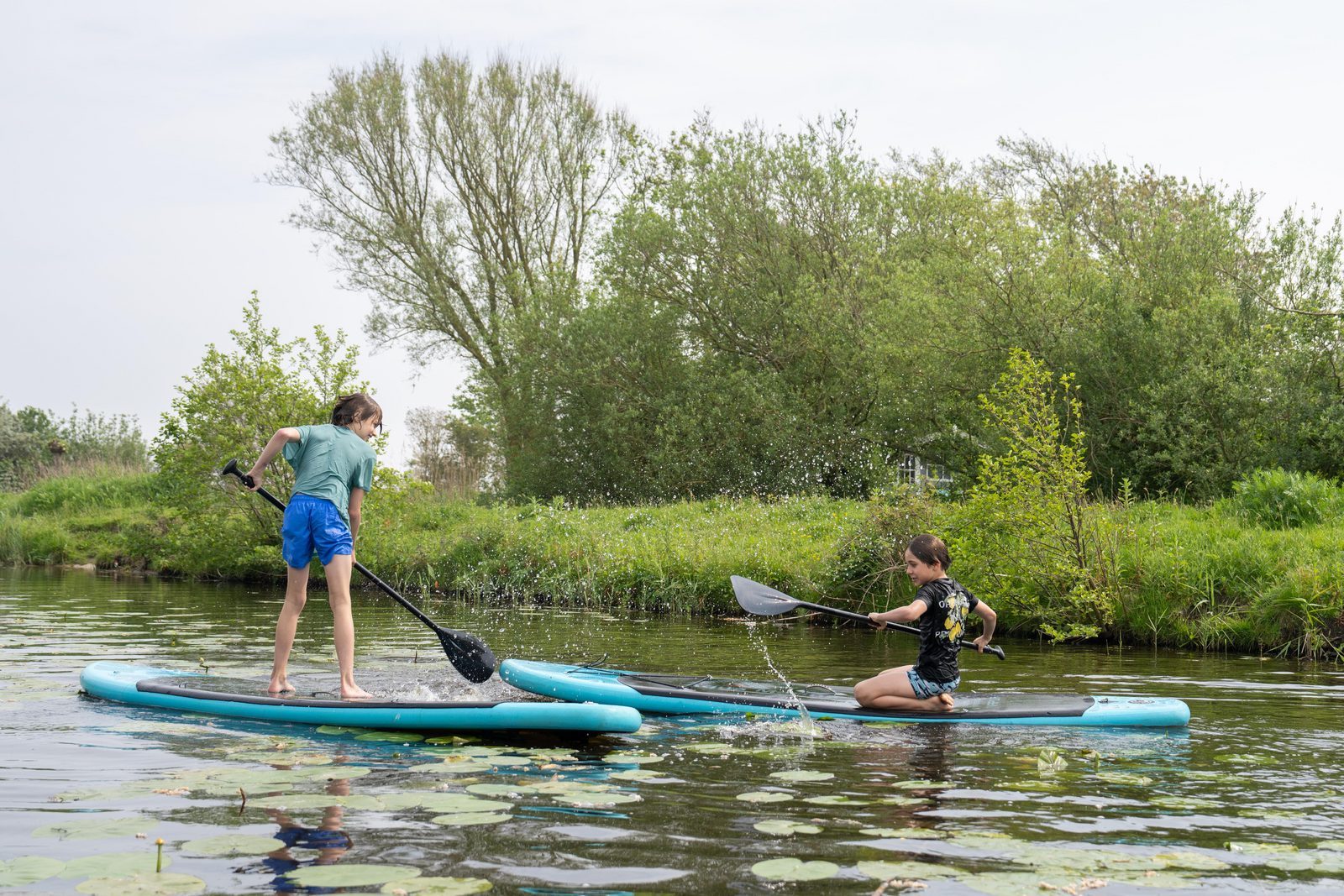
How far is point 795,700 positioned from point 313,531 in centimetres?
282

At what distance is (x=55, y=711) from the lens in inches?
275

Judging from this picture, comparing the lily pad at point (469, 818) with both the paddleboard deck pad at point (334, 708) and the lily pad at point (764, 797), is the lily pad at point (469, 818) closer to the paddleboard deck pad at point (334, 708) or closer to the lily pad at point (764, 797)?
the lily pad at point (764, 797)

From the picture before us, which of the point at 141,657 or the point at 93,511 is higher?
the point at 93,511

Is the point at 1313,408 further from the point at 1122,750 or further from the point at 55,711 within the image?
the point at 55,711

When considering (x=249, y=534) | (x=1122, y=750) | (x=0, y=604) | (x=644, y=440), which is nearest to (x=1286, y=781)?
(x=1122, y=750)

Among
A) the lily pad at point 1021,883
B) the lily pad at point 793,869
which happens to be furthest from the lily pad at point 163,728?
the lily pad at point 1021,883

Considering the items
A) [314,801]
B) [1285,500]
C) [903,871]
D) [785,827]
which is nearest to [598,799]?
[785,827]

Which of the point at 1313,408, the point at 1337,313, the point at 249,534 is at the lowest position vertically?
the point at 249,534

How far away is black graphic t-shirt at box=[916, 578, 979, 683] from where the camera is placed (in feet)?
22.4

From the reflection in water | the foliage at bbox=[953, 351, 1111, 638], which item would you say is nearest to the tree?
the foliage at bbox=[953, 351, 1111, 638]

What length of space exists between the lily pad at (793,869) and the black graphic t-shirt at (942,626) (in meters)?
2.97

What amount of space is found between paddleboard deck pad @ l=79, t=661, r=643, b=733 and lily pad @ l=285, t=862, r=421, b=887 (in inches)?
87.6

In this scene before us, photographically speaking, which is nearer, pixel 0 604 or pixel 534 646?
pixel 534 646

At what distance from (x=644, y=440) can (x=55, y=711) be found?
20.1 metres
